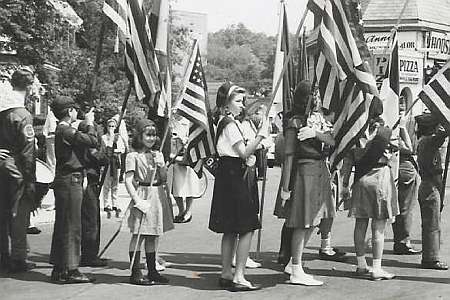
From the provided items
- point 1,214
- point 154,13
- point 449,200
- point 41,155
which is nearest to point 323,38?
point 154,13

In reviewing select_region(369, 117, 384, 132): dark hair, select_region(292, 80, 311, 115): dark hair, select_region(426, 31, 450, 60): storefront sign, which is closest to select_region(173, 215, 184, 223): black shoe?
select_region(369, 117, 384, 132): dark hair

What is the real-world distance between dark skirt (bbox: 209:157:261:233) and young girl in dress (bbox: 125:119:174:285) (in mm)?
595

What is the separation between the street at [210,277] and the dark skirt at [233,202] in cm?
67

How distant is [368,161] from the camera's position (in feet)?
27.1

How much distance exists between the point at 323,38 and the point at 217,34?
121m

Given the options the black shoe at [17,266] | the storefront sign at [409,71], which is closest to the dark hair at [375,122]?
the black shoe at [17,266]

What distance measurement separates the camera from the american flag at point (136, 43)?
27.1 feet

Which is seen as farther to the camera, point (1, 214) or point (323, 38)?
point (1, 214)

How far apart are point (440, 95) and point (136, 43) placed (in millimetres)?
3286

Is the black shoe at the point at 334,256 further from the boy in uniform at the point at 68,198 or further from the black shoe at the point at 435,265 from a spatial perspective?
the boy in uniform at the point at 68,198

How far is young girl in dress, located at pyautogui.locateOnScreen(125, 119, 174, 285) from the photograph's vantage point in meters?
7.79

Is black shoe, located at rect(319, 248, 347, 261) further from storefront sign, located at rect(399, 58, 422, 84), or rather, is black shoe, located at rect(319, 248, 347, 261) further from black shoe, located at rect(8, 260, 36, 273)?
storefront sign, located at rect(399, 58, 422, 84)

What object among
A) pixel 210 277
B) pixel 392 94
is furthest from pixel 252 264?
pixel 392 94

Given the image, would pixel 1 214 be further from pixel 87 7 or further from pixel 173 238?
pixel 87 7
